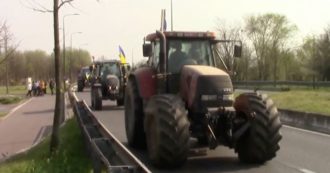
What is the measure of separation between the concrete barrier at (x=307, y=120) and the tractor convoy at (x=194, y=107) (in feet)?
24.3

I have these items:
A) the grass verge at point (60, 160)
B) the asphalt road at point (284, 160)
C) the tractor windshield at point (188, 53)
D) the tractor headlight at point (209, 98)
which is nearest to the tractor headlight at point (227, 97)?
the tractor headlight at point (209, 98)

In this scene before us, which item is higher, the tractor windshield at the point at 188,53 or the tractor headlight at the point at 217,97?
the tractor windshield at the point at 188,53

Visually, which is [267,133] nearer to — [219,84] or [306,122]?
[219,84]

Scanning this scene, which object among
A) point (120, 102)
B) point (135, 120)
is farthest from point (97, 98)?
point (135, 120)

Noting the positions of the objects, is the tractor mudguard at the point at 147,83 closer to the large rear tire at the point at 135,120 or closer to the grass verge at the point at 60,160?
the large rear tire at the point at 135,120

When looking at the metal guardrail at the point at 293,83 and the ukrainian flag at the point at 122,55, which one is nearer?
the ukrainian flag at the point at 122,55

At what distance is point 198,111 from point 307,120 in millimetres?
10394

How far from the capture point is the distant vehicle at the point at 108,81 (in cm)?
2934

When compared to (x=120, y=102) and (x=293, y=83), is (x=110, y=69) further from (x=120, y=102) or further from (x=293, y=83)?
(x=293, y=83)

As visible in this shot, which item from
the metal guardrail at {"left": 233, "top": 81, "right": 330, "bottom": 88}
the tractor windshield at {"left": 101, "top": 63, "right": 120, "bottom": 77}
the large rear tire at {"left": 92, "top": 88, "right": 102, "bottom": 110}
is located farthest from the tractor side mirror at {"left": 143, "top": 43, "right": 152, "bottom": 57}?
the metal guardrail at {"left": 233, "top": 81, "right": 330, "bottom": 88}

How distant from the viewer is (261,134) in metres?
11.5

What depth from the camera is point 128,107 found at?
49.1 feet

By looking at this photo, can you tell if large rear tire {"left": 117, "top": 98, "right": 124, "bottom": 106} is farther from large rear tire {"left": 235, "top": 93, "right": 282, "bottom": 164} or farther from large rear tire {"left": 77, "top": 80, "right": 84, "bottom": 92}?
large rear tire {"left": 77, "top": 80, "right": 84, "bottom": 92}

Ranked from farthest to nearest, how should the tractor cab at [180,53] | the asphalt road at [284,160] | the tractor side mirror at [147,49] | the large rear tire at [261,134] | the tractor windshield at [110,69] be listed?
1. the tractor windshield at [110,69]
2. the tractor side mirror at [147,49]
3. the tractor cab at [180,53]
4. the large rear tire at [261,134]
5. the asphalt road at [284,160]
